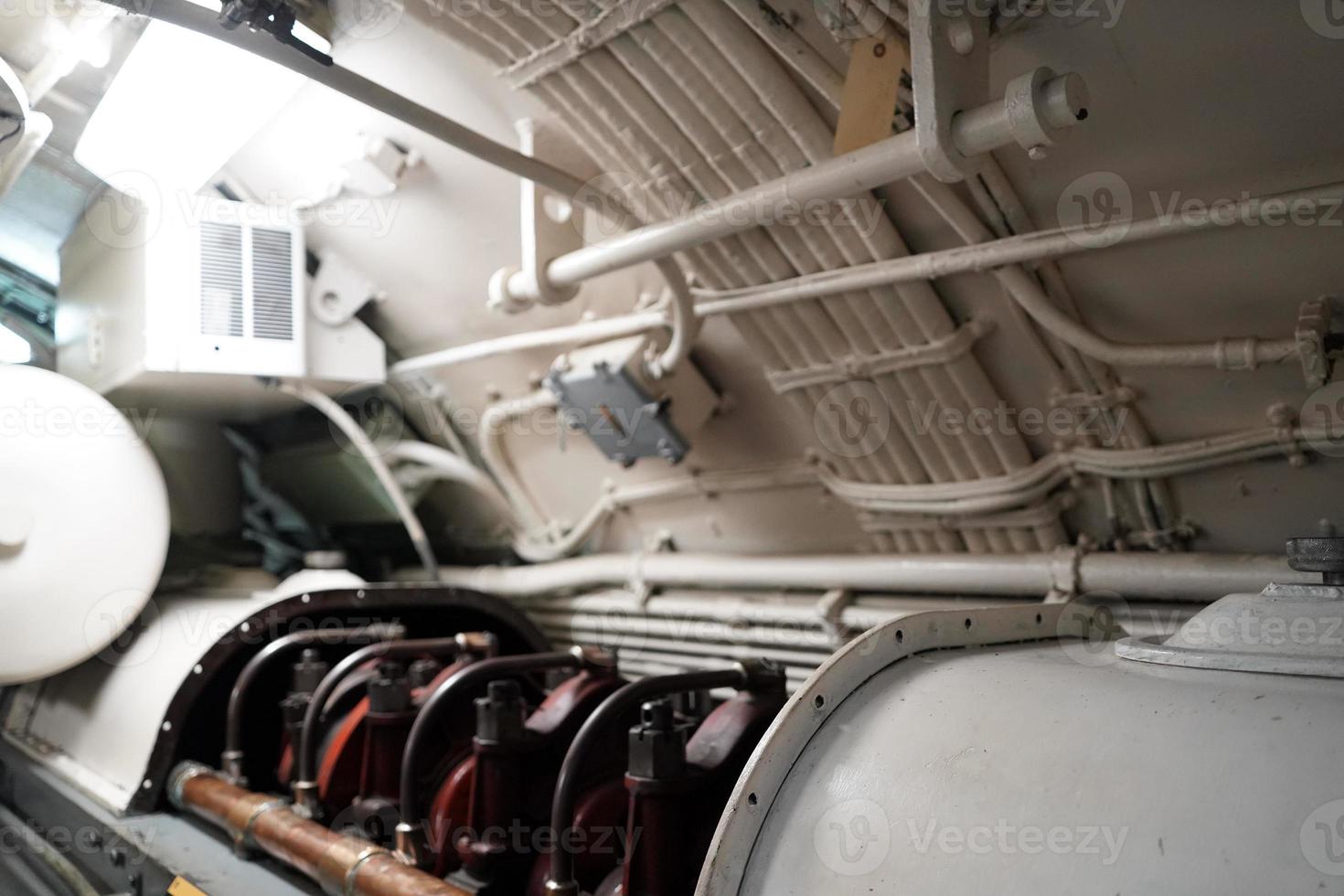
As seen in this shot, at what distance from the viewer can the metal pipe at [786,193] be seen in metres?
1.28

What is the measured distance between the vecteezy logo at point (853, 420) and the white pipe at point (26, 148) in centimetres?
154

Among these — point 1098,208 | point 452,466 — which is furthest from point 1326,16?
point 452,466

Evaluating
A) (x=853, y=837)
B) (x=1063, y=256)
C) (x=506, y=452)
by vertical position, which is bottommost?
(x=853, y=837)

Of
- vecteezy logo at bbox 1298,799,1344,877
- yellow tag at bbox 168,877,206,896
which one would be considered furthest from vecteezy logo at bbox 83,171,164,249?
vecteezy logo at bbox 1298,799,1344,877

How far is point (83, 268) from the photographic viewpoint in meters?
2.83

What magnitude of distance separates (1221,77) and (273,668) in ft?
6.53

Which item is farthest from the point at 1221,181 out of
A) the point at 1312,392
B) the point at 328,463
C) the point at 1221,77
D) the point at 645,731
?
the point at 328,463

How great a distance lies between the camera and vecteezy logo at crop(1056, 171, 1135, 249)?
1518mm

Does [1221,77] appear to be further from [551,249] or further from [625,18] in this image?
[551,249]

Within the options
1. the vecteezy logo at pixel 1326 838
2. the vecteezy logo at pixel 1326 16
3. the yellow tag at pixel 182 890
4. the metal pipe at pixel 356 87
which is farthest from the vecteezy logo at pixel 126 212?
the vecteezy logo at pixel 1326 838

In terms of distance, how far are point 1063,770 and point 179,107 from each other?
6.66ft

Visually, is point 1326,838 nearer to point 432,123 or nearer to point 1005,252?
point 1005,252

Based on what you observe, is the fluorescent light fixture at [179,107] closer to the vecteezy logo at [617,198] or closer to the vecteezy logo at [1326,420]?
the vecteezy logo at [617,198]

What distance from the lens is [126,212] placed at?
2.59 meters
